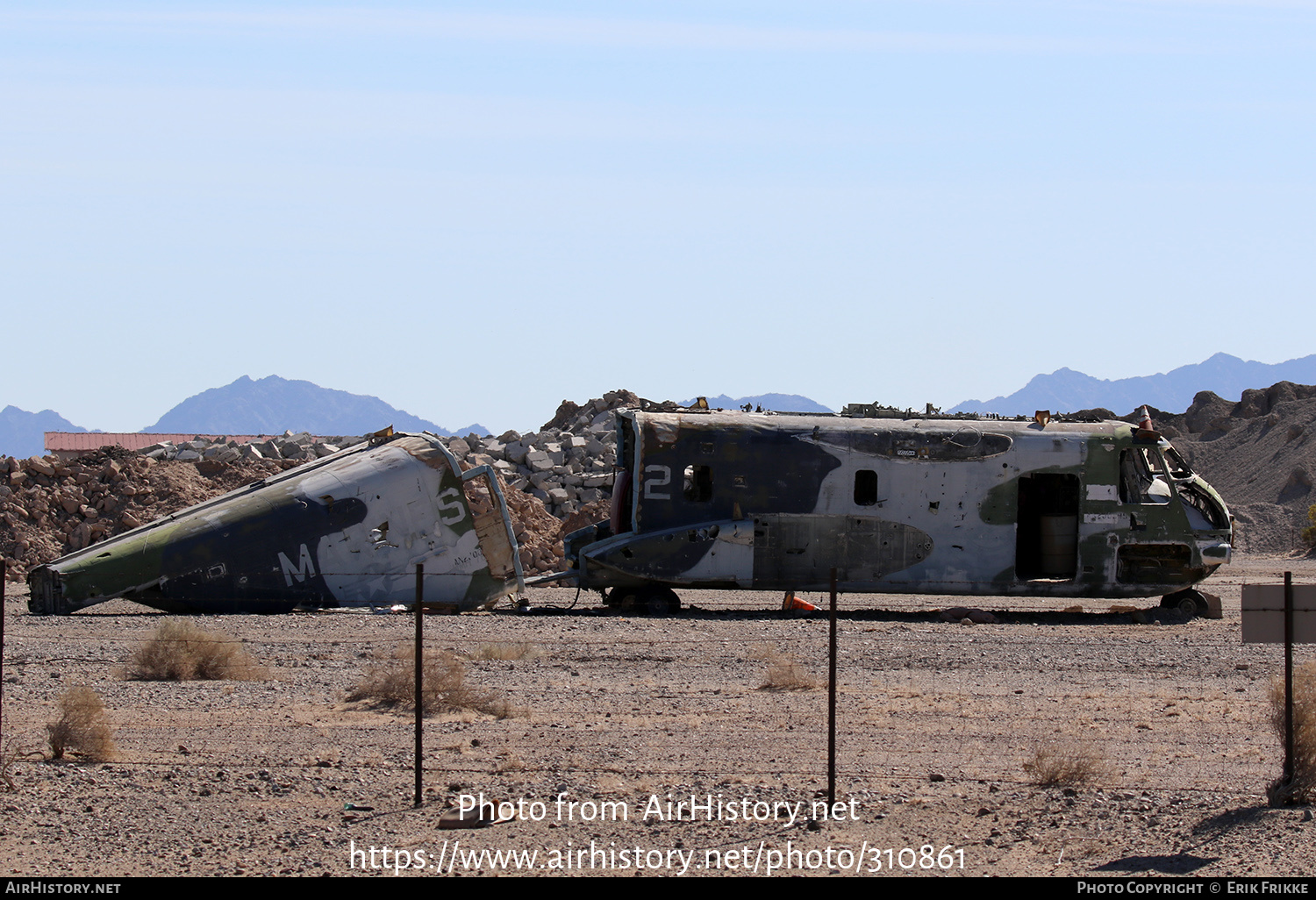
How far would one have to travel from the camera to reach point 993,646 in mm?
16562

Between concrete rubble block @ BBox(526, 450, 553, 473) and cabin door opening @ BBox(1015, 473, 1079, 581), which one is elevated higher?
concrete rubble block @ BBox(526, 450, 553, 473)

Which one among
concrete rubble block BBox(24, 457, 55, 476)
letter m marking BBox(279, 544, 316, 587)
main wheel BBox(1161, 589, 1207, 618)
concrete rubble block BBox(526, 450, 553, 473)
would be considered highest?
concrete rubble block BBox(526, 450, 553, 473)

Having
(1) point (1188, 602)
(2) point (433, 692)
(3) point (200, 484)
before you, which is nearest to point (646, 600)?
(1) point (1188, 602)

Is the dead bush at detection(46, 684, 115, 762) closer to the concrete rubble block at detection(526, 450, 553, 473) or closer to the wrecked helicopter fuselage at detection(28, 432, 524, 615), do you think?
the wrecked helicopter fuselage at detection(28, 432, 524, 615)

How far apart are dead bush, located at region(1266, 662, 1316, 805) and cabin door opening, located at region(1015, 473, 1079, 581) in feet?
33.8

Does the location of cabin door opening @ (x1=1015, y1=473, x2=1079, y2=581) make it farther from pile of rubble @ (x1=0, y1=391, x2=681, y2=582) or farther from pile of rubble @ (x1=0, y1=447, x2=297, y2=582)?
pile of rubble @ (x1=0, y1=447, x2=297, y2=582)

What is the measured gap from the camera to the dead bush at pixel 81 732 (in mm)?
9773

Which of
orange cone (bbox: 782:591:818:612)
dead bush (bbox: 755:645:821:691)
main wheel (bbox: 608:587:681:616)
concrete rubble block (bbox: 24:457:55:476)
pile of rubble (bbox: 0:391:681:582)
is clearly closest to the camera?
dead bush (bbox: 755:645:821:691)

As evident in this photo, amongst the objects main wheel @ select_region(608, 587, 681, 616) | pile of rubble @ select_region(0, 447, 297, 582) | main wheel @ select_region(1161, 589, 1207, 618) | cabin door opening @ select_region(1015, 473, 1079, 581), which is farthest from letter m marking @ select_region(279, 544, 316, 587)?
main wheel @ select_region(1161, 589, 1207, 618)

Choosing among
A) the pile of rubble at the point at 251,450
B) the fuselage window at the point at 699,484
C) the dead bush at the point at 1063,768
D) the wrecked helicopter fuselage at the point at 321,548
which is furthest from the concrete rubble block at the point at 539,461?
the dead bush at the point at 1063,768

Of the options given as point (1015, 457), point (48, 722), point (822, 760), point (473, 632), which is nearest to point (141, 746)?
point (48, 722)

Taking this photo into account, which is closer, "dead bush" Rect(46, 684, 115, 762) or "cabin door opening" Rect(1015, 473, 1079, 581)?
"dead bush" Rect(46, 684, 115, 762)

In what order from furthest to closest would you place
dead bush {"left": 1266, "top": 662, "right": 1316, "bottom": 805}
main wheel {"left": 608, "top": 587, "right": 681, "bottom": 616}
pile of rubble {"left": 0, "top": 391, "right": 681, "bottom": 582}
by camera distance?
pile of rubble {"left": 0, "top": 391, "right": 681, "bottom": 582}, main wheel {"left": 608, "top": 587, "right": 681, "bottom": 616}, dead bush {"left": 1266, "top": 662, "right": 1316, "bottom": 805}

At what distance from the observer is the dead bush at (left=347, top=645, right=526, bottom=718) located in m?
11.6
